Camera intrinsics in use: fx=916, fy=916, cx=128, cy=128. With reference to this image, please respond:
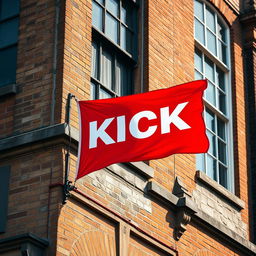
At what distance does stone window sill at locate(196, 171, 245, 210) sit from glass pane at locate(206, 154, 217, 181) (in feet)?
1.39

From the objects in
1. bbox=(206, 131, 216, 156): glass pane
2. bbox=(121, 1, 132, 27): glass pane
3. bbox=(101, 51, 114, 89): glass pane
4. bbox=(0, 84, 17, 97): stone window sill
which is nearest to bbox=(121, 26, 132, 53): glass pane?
bbox=(121, 1, 132, 27): glass pane

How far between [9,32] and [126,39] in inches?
92.7

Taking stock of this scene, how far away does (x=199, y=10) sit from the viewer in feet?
63.5

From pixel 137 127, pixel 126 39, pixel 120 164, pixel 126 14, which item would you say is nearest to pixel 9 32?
pixel 126 39

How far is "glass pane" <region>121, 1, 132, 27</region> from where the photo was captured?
53.9 ft

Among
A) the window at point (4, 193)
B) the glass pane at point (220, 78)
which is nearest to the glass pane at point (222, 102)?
the glass pane at point (220, 78)

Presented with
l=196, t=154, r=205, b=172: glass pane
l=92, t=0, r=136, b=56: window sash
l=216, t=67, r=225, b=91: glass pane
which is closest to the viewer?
l=92, t=0, r=136, b=56: window sash

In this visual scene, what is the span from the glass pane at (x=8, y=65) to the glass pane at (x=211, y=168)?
5059 mm

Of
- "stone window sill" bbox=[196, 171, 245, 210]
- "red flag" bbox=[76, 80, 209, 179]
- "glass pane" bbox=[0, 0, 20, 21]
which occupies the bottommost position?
"red flag" bbox=[76, 80, 209, 179]

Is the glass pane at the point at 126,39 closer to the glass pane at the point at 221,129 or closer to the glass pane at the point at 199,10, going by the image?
the glass pane at the point at 199,10

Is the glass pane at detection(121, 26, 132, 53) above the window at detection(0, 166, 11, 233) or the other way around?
above

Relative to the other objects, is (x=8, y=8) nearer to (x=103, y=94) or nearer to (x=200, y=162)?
(x=103, y=94)

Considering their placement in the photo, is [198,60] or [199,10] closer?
[198,60]

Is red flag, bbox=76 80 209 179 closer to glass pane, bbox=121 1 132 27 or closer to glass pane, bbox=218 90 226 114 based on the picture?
glass pane, bbox=121 1 132 27
